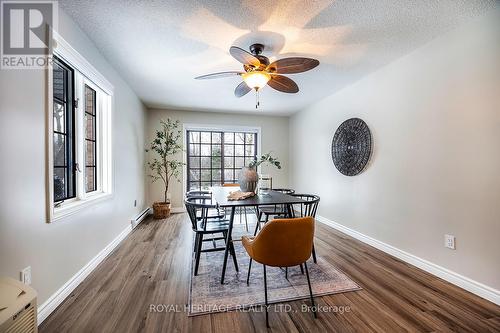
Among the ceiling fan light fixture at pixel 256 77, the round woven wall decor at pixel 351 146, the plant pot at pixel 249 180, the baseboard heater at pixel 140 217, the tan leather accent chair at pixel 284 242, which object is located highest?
the ceiling fan light fixture at pixel 256 77

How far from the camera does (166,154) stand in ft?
15.7

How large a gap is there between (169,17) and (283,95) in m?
2.49

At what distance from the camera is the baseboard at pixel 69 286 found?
160cm

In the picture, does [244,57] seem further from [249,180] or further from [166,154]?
[166,154]

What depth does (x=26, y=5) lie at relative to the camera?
1537mm

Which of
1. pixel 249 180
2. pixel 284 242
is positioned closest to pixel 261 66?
pixel 249 180

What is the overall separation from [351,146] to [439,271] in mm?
1845

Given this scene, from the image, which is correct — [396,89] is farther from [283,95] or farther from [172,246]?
[172,246]

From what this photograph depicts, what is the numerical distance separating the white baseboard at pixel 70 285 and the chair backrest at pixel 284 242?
1562 millimetres

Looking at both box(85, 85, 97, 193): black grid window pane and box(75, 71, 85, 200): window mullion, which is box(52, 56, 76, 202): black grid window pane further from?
box(85, 85, 97, 193): black grid window pane

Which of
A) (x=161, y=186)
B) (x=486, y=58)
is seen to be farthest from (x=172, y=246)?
(x=486, y=58)

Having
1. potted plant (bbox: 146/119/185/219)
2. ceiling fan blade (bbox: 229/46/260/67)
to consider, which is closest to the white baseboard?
potted plant (bbox: 146/119/185/219)

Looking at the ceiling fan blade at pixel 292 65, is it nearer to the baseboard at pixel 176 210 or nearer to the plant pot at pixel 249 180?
the plant pot at pixel 249 180

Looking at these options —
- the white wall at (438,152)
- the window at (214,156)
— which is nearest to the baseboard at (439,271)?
the white wall at (438,152)
